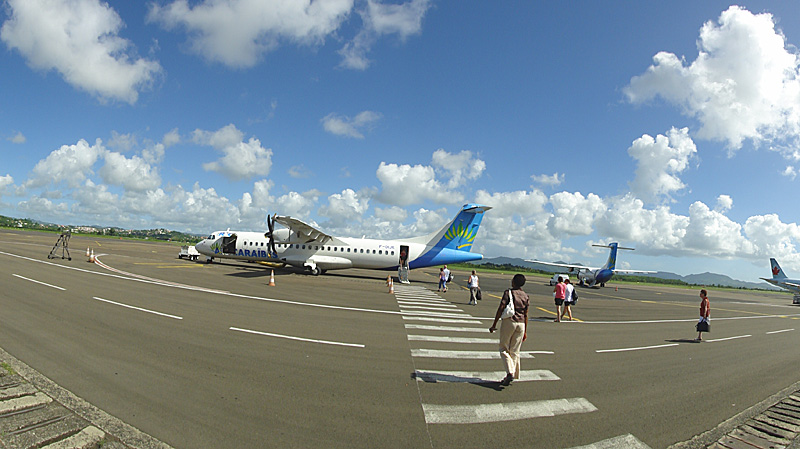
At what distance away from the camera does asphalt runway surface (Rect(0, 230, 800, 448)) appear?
4484 millimetres

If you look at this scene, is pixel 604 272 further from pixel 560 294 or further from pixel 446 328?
pixel 446 328

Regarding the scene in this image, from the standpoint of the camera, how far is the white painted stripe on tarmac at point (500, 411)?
4.82 metres

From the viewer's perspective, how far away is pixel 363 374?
6.36 m

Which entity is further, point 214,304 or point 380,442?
point 214,304

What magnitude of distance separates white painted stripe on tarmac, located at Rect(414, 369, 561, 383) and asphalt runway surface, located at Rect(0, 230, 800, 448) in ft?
0.17

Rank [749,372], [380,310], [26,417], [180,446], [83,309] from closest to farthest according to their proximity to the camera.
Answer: [180,446], [26,417], [749,372], [83,309], [380,310]

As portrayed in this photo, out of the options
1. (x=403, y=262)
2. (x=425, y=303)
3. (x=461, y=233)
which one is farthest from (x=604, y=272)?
(x=425, y=303)

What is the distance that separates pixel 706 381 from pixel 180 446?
952 cm

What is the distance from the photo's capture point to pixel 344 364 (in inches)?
269

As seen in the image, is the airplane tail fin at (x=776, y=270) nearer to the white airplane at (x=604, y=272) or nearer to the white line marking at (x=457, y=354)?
the white airplane at (x=604, y=272)

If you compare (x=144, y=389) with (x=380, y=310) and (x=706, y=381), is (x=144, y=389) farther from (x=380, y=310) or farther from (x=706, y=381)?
(x=706, y=381)

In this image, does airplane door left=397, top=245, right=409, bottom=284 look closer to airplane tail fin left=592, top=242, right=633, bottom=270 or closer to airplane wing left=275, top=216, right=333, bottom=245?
airplane wing left=275, top=216, right=333, bottom=245

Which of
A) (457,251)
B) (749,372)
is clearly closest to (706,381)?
(749,372)

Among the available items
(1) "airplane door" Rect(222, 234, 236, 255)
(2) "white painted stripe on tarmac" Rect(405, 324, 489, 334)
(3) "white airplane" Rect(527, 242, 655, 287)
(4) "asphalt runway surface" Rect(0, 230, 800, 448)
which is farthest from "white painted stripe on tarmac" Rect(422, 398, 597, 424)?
(3) "white airplane" Rect(527, 242, 655, 287)
